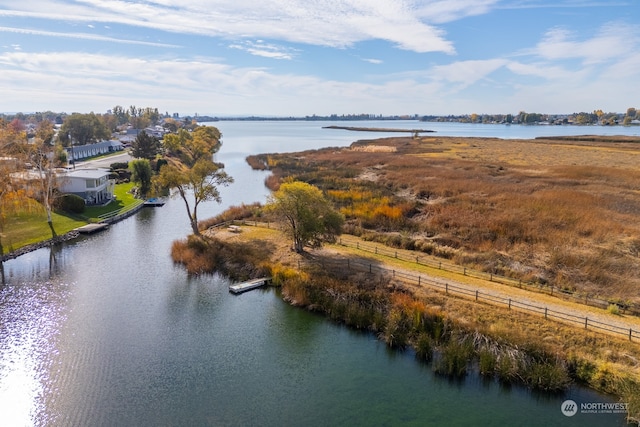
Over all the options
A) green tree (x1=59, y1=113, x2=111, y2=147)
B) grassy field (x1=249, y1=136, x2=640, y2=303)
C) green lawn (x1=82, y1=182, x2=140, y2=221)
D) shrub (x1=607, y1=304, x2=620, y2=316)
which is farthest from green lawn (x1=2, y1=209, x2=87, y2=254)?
green tree (x1=59, y1=113, x2=111, y2=147)

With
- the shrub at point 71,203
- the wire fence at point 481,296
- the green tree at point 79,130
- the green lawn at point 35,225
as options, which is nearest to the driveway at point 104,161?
the green tree at point 79,130

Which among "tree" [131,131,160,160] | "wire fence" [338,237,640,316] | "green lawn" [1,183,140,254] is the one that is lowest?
"green lawn" [1,183,140,254]

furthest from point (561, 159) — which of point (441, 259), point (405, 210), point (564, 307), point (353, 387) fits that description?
point (353, 387)

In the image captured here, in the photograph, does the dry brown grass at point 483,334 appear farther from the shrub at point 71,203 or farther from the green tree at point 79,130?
the green tree at point 79,130

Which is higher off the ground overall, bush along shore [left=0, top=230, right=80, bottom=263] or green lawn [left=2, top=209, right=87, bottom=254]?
green lawn [left=2, top=209, right=87, bottom=254]

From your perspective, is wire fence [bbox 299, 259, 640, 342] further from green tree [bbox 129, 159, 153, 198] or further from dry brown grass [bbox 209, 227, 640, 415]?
green tree [bbox 129, 159, 153, 198]

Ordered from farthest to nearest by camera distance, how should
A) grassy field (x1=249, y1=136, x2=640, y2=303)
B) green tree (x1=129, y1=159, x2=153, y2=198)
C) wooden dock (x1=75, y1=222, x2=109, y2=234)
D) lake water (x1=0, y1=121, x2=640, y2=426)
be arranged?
green tree (x1=129, y1=159, x2=153, y2=198) < wooden dock (x1=75, y1=222, x2=109, y2=234) < grassy field (x1=249, y1=136, x2=640, y2=303) < lake water (x1=0, y1=121, x2=640, y2=426)

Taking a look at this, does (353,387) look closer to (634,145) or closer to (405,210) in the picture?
(405,210)
